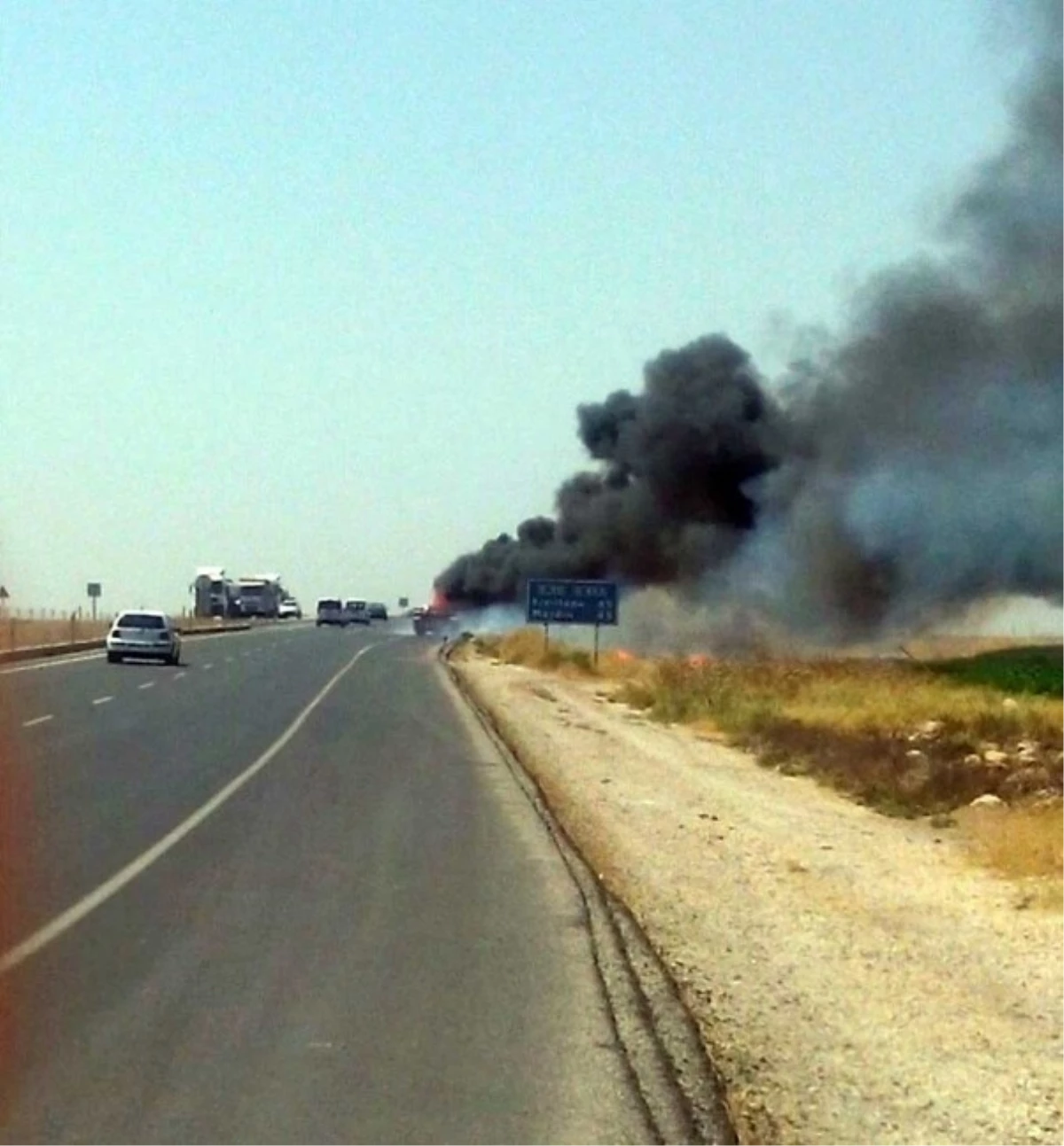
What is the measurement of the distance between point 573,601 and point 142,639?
1052cm

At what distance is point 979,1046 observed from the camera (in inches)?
415

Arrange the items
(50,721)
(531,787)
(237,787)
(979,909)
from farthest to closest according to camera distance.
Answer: (50,721)
(531,787)
(237,787)
(979,909)

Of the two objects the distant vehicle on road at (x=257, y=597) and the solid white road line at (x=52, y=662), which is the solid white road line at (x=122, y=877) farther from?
the distant vehicle on road at (x=257, y=597)

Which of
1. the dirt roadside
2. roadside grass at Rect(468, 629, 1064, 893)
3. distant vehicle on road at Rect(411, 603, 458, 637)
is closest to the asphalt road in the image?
the dirt roadside

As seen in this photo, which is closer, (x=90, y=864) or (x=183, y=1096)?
(x=183, y=1096)

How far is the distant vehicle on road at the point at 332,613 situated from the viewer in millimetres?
117812

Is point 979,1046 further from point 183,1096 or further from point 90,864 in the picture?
point 90,864

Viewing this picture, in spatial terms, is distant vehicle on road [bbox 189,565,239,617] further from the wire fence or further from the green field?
the green field

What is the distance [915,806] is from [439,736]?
9866 millimetres

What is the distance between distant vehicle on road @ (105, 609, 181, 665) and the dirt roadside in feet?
107

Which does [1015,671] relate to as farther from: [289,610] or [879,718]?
[289,610]

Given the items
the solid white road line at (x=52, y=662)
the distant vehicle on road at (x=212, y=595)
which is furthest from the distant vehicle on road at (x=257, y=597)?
the solid white road line at (x=52, y=662)

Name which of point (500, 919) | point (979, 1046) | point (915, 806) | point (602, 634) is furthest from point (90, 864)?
point (602, 634)

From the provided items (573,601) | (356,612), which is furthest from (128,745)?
(356,612)
